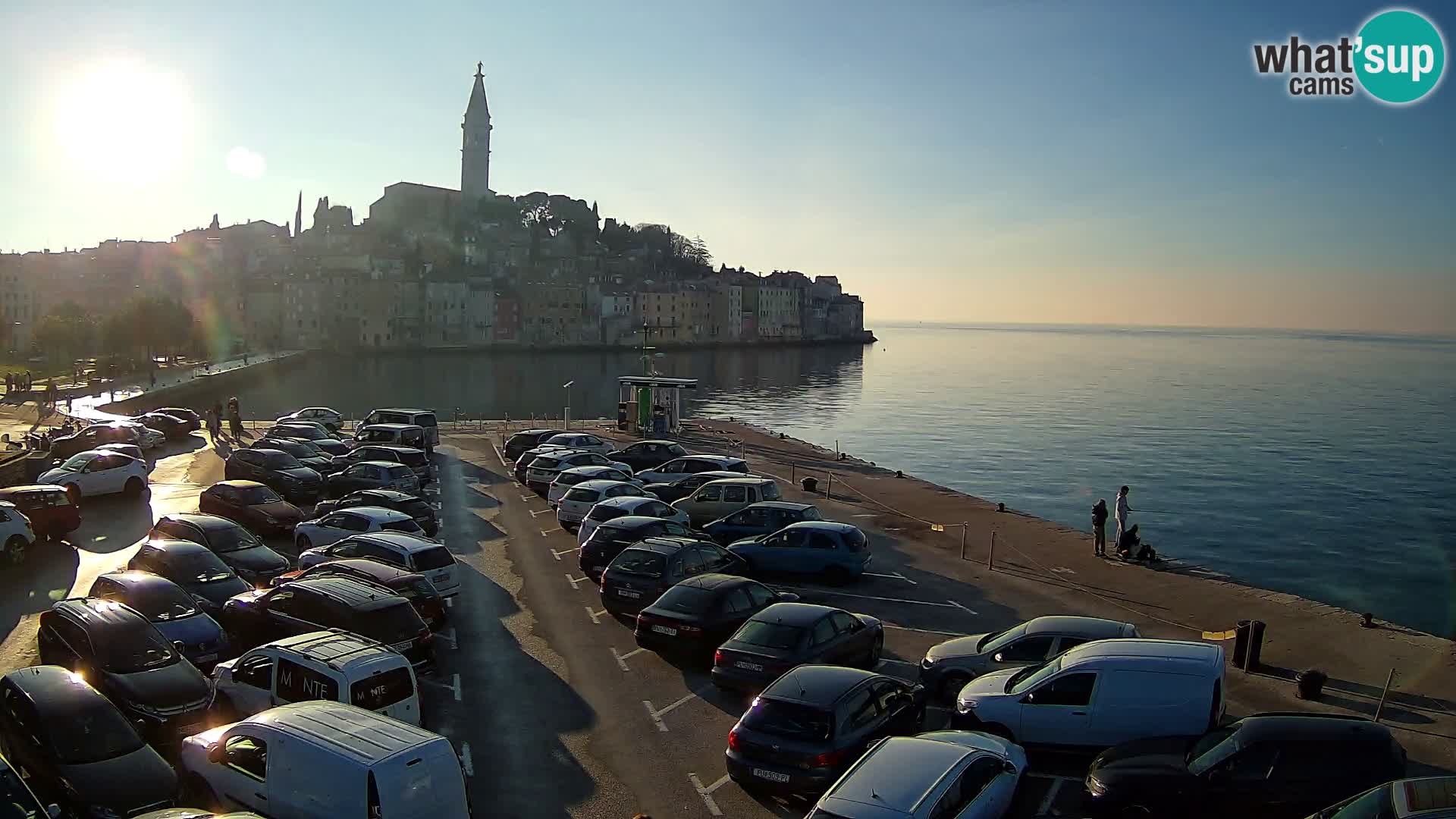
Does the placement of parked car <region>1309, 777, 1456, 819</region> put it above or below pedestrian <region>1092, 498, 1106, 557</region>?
above

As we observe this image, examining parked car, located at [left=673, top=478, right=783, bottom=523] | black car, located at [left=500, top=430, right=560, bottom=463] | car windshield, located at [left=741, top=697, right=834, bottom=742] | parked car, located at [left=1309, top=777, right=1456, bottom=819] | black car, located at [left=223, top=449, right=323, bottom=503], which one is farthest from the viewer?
black car, located at [left=500, top=430, right=560, bottom=463]

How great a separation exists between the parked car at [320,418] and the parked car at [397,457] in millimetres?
10112

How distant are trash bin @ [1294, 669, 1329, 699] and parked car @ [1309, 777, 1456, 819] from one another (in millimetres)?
5531

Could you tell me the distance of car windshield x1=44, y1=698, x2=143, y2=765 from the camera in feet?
28.4

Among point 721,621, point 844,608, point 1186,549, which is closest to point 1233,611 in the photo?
point 844,608

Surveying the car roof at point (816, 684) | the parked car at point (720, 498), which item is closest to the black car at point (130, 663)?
the car roof at point (816, 684)

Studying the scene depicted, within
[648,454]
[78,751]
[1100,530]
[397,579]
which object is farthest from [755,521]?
[78,751]

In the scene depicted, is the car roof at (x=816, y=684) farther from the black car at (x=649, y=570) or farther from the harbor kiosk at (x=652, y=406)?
the harbor kiosk at (x=652, y=406)

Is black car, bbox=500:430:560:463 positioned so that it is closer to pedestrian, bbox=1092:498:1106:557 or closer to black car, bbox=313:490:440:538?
black car, bbox=313:490:440:538

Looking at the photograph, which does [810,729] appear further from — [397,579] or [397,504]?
[397,504]

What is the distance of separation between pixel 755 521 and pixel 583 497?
13.8 ft

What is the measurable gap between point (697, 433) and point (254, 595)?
104ft

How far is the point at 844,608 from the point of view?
1653 cm

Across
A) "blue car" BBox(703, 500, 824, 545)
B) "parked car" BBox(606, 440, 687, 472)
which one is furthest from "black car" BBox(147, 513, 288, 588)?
"parked car" BBox(606, 440, 687, 472)
